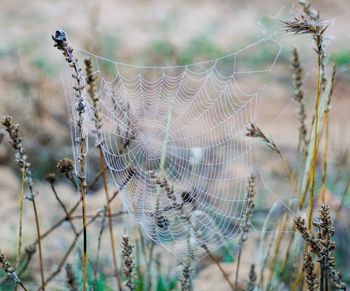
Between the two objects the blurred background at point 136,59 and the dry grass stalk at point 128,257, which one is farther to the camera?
the blurred background at point 136,59

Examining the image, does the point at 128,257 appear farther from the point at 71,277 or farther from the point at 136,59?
the point at 136,59

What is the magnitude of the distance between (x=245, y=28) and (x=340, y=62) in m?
1.67

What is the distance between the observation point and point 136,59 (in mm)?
4977

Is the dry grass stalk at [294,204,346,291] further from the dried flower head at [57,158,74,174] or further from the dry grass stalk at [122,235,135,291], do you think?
the dried flower head at [57,158,74,174]

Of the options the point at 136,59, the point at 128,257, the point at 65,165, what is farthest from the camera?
the point at 136,59

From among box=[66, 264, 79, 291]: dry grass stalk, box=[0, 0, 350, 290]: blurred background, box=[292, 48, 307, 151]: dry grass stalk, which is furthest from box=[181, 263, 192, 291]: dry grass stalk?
box=[0, 0, 350, 290]: blurred background

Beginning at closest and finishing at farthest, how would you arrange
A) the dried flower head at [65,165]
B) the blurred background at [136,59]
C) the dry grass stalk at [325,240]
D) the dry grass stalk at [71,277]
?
1. the dry grass stalk at [325,240]
2. the dried flower head at [65,165]
3. the dry grass stalk at [71,277]
4. the blurred background at [136,59]

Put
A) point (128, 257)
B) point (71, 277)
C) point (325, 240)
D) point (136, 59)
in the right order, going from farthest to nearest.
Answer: point (136, 59) < point (71, 277) < point (128, 257) < point (325, 240)

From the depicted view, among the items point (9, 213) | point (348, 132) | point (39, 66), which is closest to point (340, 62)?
point (348, 132)

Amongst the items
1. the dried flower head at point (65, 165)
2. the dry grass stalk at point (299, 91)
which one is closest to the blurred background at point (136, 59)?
the dry grass stalk at point (299, 91)

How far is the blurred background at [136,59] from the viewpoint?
2.58 m

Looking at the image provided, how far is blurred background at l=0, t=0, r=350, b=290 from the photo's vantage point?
2.58 m

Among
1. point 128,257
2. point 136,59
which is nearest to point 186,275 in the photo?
point 128,257

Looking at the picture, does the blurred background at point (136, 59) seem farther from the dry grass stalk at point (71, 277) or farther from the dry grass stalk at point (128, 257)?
the dry grass stalk at point (128, 257)
